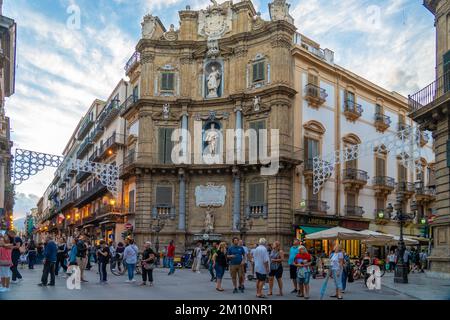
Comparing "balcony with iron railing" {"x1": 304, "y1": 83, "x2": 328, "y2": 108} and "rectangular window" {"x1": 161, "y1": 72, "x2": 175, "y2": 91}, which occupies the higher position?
"rectangular window" {"x1": 161, "y1": 72, "x2": 175, "y2": 91}

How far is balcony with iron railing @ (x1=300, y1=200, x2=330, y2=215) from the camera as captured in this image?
34716mm

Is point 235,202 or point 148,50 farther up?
point 148,50

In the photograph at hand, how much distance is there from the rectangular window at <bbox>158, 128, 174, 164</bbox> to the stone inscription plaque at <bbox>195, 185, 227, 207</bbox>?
2.91 metres

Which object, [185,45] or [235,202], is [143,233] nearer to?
[235,202]

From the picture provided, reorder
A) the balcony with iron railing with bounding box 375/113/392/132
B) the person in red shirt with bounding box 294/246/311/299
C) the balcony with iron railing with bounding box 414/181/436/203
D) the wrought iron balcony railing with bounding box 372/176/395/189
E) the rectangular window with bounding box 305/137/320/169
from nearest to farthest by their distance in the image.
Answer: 1. the person in red shirt with bounding box 294/246/311/299
2. the rectangular window with bounding box 305/137/320/169
3. the wrought iron balcony railing with bounding box 372/176/395/189
4. the balcony with iron railing with bounding box 375/113/392/132
5. the balcony with iron railing with bounding box 414/181/436/203

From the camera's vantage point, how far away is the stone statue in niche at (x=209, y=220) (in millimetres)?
35969

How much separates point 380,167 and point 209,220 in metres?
14.3

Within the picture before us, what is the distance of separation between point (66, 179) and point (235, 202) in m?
46.4

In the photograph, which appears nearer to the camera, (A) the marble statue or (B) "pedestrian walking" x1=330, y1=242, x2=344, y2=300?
(B) "pedestrian walking" x1=330, y1=242, x2=344, y2=300

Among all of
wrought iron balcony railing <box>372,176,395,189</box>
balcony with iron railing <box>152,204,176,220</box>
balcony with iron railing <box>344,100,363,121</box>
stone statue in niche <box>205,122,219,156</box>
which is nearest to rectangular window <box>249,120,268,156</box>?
stone statue in niche <box>205,122,219,156</box>

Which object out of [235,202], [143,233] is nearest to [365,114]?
[235,202]

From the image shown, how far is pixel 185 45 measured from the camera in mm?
38375

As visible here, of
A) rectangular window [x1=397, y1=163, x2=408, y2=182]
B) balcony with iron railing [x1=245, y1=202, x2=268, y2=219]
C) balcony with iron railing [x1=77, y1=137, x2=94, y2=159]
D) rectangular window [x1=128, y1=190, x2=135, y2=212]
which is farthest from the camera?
balcony with iron railing [x1=77, y1=137, x2=94, y2=159]

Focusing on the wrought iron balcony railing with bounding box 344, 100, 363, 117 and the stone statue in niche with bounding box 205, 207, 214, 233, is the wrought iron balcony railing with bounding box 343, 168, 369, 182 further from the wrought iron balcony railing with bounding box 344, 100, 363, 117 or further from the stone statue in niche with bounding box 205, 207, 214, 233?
the stone statue in niche with bounding box 205, 207, 214, 233
